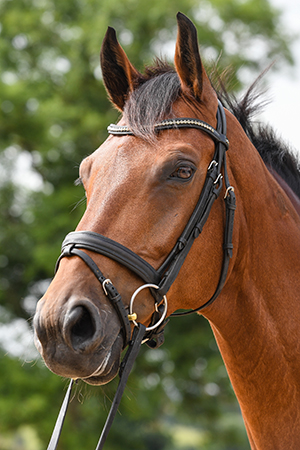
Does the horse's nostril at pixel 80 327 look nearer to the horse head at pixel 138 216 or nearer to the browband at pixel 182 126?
the horse head at pixel 138 216

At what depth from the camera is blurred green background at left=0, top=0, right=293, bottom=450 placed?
13.0 m

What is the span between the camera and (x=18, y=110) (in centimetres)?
1366

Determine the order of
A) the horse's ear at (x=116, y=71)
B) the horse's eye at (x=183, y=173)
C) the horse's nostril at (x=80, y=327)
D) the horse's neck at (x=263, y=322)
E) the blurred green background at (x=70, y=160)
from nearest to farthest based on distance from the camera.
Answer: the horse's nostril at (x=80, y=327)
the horse's eye at (x=183, y=173)
the horse's neck at (x=263, y=322)
the horse's ear at (x=116, y=71)
the blurred green background at (x=70, y=160)

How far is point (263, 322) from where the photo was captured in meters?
2.60

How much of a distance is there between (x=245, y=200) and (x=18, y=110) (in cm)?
1237

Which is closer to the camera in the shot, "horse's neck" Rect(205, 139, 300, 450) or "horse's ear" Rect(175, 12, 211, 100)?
"horse's ear" Rect(175, 12, 211, 100)

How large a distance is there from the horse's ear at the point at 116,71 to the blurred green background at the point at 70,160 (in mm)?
9655

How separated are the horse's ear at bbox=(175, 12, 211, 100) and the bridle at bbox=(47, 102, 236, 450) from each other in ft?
0.75

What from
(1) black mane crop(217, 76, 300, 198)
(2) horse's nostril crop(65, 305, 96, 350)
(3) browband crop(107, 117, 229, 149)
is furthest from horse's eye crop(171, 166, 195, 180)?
(1) black mane crop(217, 76, 300, 198)

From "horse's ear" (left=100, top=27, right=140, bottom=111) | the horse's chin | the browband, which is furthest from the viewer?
"horse's ear" (left=100, top=27, right=140, bottom=111)

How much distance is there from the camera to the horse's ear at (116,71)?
2.73 m

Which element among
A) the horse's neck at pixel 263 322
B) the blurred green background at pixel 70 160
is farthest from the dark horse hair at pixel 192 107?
the blurred green background at pixel 70 160

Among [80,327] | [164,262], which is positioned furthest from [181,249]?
[80,327]

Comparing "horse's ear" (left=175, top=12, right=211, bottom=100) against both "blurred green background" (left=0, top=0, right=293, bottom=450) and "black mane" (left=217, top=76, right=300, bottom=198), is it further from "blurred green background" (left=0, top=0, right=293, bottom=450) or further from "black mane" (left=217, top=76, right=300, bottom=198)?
"blurred green background" (left=0, top=0, right=293, bottom=450)
